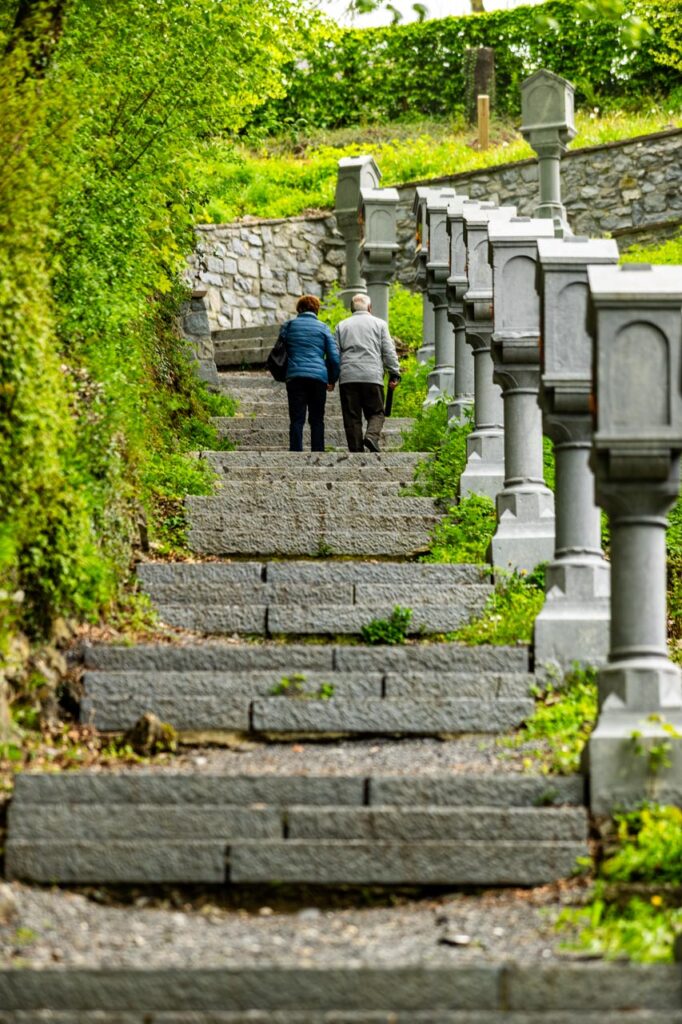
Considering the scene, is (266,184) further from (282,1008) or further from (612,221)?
(282,1008)

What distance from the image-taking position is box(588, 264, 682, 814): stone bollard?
6848 millimetres

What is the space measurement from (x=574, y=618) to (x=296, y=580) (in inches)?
72.4

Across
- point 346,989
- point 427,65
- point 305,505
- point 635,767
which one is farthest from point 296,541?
point 427,65

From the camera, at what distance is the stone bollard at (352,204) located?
1981 centimetres

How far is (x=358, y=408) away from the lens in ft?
47.4

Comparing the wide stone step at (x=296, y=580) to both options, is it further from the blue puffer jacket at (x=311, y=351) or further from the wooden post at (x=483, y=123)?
the wooden post at (x=483, y=123)

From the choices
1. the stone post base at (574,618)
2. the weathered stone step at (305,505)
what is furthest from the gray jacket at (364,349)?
the stone post base at (574,618)

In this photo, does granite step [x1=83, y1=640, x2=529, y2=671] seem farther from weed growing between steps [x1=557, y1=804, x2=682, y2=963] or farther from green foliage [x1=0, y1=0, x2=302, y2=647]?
weed growing between steps [x1=557, y1=804, x2=682, y2=963]

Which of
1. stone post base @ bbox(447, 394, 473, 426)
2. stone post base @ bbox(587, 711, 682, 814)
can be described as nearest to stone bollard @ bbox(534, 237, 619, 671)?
stone post base @ bbox(587, 711, 682, 814)

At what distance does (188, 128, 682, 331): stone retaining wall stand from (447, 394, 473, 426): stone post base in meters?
8.07

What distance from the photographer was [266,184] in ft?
82.5

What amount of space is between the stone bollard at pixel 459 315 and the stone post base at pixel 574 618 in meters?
4.89

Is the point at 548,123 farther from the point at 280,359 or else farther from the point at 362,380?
the point at 280,359

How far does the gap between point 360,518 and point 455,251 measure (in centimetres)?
291
